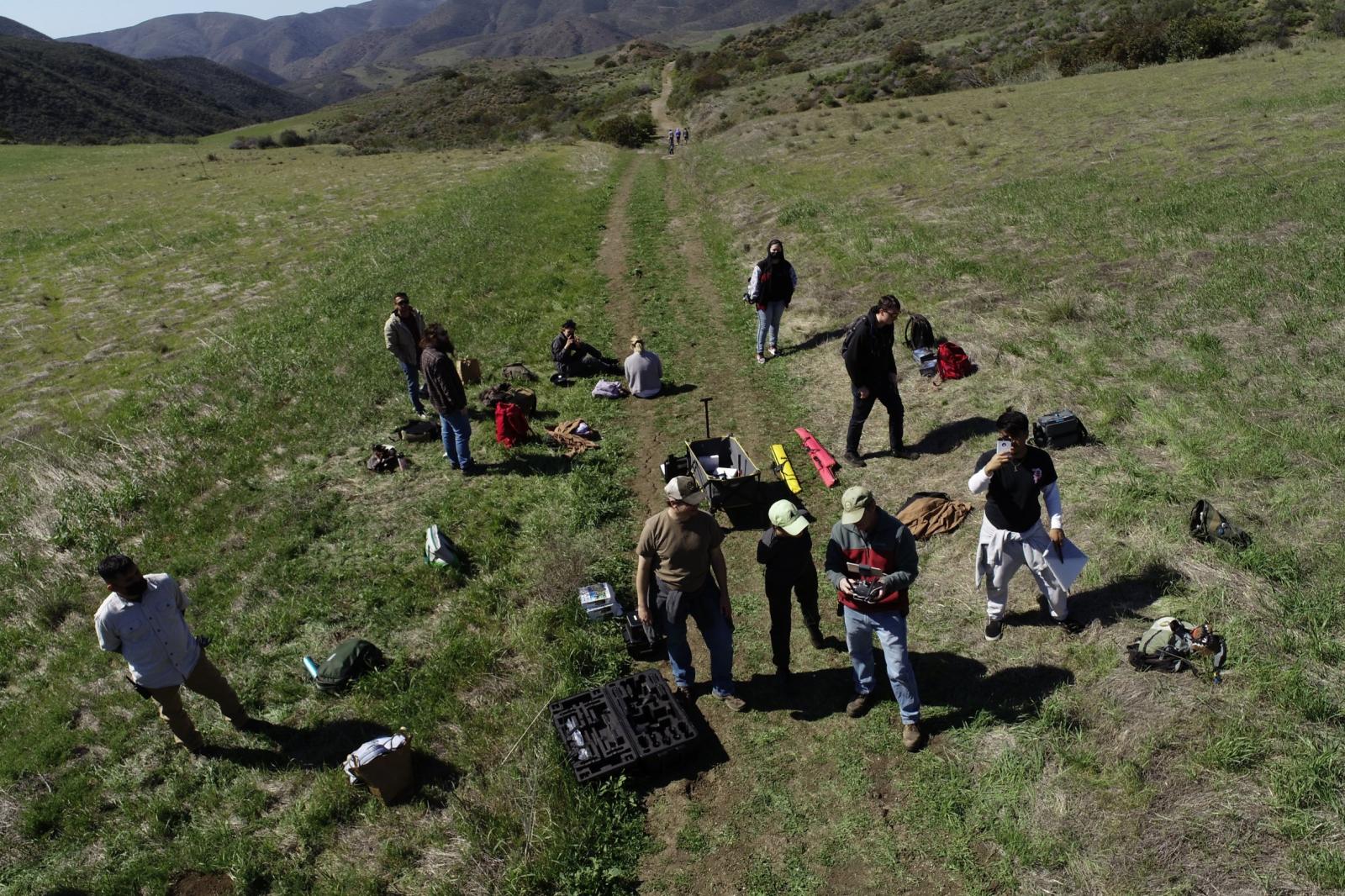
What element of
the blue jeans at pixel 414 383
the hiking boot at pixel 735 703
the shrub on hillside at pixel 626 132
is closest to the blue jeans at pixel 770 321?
the blue jeans at pixel 414 383

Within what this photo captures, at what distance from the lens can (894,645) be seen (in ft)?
21.9

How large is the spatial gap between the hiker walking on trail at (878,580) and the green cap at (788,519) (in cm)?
35

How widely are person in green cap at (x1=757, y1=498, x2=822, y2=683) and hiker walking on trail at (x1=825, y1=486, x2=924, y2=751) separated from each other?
1.45ft

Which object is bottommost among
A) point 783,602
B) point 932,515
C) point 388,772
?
point 388,772

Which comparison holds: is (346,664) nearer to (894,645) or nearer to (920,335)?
(894,645)

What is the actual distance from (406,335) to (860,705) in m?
10.7

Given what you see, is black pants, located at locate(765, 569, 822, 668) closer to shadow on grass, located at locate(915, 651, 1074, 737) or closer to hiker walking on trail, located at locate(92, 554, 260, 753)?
shadow on grass, located at locate(915, 651, 1074, 737)

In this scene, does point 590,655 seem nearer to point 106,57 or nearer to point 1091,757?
point 1091,757

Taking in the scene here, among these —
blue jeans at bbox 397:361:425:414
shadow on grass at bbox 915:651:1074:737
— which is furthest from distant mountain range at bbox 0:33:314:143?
shadow on grass at bbox 915:651:1074:737

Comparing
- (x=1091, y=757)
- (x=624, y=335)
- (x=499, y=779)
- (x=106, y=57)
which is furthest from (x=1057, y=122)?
(x=106, y=57)

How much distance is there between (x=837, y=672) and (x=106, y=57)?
212 metres

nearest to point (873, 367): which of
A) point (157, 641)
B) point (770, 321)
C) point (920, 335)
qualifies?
point (920, 335)

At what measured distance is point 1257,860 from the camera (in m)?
5.24

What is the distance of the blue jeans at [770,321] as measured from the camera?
49.0 ft
